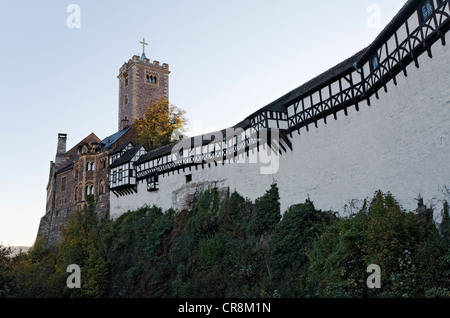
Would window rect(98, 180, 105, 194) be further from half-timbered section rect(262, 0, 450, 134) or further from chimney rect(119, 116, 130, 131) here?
half-timbered section rect(262, 0, 450, 134)

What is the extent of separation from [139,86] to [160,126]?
8894mm

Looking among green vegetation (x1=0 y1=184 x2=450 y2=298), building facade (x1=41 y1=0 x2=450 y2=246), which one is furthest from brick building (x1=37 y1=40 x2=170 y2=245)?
building facade (x1=41 y1=0 x2=450 y2=246)

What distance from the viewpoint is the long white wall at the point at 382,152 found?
462 inches

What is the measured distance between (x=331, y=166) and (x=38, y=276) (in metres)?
27.6

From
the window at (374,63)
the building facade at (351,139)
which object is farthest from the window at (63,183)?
the window at (374,63)

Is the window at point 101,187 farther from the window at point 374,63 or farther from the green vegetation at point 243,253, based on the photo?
the window at point 374,63

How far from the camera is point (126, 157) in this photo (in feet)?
116

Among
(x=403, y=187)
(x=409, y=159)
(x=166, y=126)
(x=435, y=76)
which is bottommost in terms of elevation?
(x=403, y=187)

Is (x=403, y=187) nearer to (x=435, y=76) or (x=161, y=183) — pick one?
(x=435, y=76)

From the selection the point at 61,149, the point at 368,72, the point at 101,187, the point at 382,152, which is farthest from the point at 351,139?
the point at 61,149

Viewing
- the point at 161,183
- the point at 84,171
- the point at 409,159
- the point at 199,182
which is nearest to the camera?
the point at 409,159

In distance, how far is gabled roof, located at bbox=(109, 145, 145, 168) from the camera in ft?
114
